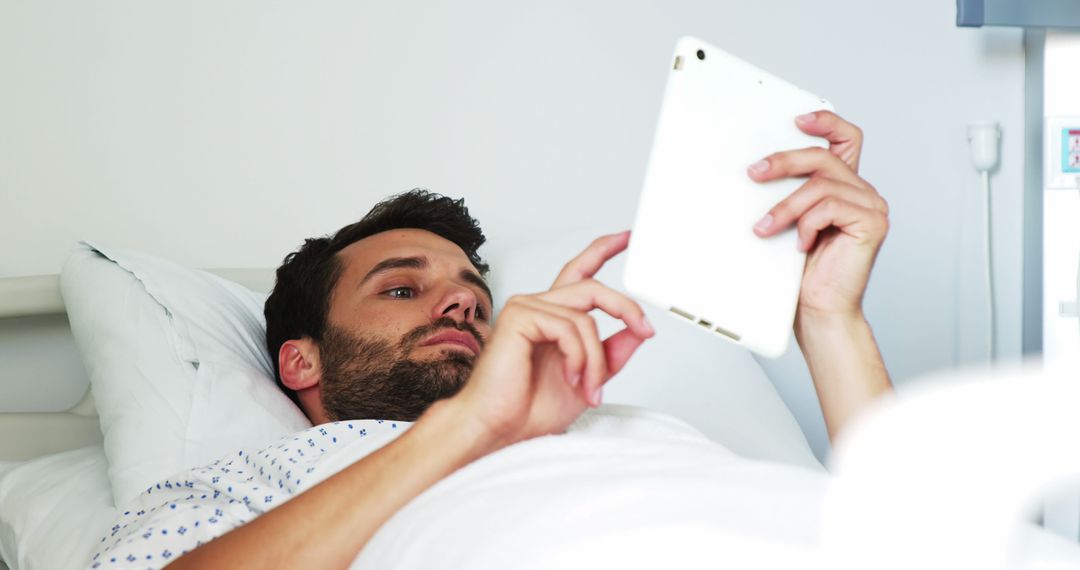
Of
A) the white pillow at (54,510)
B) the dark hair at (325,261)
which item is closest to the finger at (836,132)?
the dark hair at (325,261)

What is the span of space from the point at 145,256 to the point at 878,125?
1.19m

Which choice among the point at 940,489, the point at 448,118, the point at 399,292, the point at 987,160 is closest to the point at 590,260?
the point at 940,489

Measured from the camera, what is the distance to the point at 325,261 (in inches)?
53.0

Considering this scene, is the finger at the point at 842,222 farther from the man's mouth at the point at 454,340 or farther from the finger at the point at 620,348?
the man's mouth at the point at 454,340

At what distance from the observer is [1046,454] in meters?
0.80

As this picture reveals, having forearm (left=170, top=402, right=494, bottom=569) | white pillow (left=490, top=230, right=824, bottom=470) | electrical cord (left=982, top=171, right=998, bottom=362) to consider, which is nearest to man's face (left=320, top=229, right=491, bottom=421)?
white pillow (left=490, top=230, right=824, bottom=470)

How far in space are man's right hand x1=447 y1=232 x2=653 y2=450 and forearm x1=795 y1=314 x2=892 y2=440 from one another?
23 centimetres

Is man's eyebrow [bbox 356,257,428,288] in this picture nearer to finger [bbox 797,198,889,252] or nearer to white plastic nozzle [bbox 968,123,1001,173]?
finger [bbox 797,198,889,252]

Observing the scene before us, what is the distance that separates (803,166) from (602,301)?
0.72ft

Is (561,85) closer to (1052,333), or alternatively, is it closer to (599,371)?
(1052,333)

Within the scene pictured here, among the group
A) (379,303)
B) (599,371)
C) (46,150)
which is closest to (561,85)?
(379,303)

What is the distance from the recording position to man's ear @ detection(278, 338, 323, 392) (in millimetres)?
1272

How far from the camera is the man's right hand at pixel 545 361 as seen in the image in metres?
0.75

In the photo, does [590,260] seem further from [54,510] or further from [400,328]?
[54,510]
